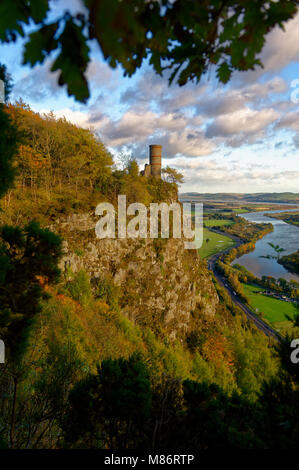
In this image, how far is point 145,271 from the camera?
87.8 ft

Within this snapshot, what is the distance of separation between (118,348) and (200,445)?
39.1 feet

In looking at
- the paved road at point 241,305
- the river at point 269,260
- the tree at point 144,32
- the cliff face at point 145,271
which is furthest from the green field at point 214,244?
the tree at point 144,32

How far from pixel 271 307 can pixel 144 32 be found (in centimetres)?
7068

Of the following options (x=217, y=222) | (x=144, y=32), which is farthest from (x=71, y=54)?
(x=217, y=222)

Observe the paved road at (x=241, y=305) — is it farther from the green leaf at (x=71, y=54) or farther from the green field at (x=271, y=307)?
the green leaf at (x=71, y=54)

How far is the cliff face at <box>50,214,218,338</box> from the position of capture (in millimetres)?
20500

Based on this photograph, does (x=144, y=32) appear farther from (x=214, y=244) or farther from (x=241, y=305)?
(x=214, y=244)

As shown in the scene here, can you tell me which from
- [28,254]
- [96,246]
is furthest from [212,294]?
[28,254]

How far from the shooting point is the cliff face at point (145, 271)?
67.3 ft

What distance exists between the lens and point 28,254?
3.82 m

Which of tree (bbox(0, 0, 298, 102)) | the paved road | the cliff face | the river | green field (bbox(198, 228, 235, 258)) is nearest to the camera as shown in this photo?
tree (bbox(0, 0, 298, 102))

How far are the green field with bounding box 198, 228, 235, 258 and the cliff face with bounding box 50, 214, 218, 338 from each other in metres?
68.0

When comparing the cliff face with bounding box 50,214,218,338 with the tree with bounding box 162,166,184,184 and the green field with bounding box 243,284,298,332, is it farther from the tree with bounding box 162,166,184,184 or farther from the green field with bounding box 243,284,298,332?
the green field with bounding box 243,284,298,332

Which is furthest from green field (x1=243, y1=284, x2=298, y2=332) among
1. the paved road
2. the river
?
the river
